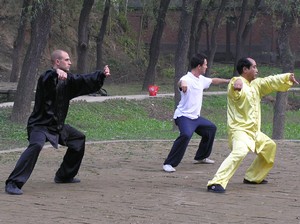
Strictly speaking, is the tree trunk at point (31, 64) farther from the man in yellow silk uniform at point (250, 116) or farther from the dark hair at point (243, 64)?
the man in yellow silk uniform at point (250, 116)

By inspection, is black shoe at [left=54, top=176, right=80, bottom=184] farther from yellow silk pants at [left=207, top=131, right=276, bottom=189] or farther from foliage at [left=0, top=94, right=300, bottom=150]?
foliage at [left=0, top=94, right=300, bottom=150]

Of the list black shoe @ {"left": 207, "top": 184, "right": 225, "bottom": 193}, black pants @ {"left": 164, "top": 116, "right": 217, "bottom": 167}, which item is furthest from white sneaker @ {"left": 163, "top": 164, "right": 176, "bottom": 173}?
black shoe @ {"left": 207, "top": 184, "right": 225, "bottom": 193}

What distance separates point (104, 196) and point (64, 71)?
1679 mm

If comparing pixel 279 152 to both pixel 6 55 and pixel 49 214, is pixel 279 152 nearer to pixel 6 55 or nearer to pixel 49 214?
pixel 49 214

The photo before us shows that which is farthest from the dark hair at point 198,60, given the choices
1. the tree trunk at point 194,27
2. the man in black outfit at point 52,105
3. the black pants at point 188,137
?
the tree trunk at point 194,27

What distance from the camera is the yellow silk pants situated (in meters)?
10.4

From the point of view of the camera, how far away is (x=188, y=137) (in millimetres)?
12266

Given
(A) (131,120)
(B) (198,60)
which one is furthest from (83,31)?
(B) (198,60)

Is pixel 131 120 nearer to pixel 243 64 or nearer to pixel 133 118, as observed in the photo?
pixel 133 118

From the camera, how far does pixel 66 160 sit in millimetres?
11172

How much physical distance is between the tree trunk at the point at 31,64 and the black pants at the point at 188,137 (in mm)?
7662

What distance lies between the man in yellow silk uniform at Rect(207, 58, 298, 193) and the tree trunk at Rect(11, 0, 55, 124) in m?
9.37

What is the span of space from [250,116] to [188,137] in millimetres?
1538

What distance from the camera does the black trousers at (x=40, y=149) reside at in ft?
33.4
